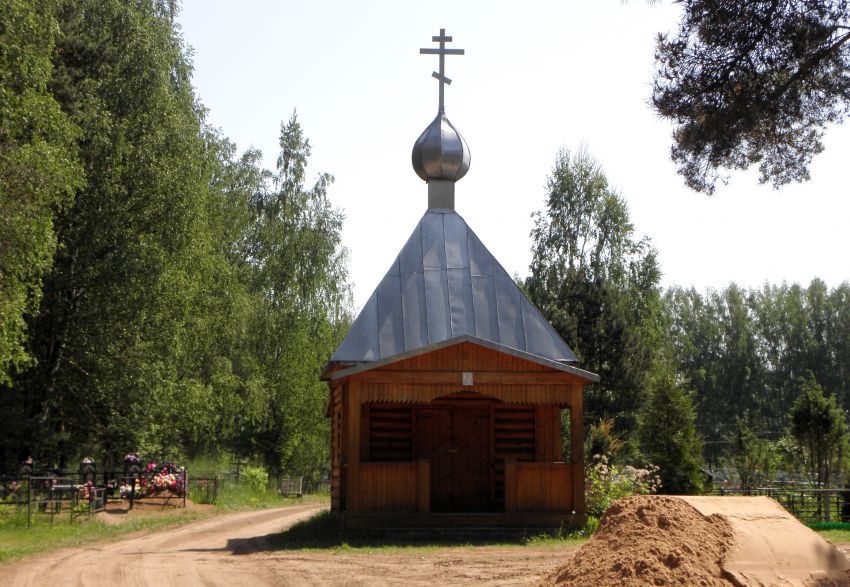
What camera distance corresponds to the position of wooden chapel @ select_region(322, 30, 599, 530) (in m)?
16.5

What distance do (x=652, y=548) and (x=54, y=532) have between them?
12258 millimetres

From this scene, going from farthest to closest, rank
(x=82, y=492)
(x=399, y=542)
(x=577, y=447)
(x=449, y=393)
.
→ 1. (x=82, y=492)
2. (x=577, y=447)
3. (x=449, y=393)
4. (x=399, y=542)

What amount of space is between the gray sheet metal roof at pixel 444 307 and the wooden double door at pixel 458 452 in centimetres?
149

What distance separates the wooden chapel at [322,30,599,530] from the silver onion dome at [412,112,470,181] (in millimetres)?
28

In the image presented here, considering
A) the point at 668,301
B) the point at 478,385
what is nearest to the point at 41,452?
the point at 478,385

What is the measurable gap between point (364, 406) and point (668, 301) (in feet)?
188

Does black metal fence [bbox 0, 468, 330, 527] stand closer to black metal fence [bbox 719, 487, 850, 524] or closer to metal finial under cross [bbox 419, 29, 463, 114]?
metal finial under cross [bbox 419, 29, 463, 114]

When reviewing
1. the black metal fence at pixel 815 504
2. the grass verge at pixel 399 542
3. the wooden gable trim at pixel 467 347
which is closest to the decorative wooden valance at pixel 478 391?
the wooden gable trim at pixel 467 347

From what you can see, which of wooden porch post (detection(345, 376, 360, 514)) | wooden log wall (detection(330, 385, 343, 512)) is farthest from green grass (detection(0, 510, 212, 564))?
wooden porch post (detection(345, 376, 360, 514))

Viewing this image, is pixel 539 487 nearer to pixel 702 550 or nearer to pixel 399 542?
pixel 399 542

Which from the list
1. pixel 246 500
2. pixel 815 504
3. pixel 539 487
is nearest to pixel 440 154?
pixel 539 487

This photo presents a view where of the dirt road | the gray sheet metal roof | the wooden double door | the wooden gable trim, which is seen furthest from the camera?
the wooden double door

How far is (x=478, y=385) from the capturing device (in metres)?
16.7

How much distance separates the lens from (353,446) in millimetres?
16578
